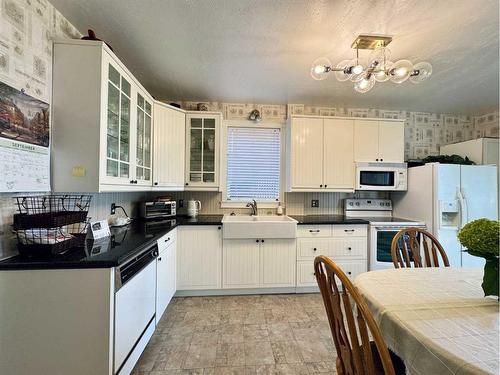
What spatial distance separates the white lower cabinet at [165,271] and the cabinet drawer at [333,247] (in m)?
1.43

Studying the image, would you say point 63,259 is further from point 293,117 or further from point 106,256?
point 293,117

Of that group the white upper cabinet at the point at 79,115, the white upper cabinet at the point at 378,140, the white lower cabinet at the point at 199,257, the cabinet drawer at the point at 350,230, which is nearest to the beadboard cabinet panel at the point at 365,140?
the white upper cabinet at the point at 378,140

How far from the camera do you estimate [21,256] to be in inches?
48.6

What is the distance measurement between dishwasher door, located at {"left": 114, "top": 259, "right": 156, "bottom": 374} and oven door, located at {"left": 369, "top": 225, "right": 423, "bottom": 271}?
2.48 metres

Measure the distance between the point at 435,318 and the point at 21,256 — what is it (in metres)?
2.03

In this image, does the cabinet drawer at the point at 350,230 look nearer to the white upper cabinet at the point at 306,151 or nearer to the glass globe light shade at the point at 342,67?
the white upper cabinet at the point at 306,151

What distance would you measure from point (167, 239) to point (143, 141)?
999 mm

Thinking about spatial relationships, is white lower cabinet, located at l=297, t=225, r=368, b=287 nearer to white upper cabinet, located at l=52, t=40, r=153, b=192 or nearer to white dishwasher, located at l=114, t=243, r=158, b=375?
white dishwasher, located at l=114, t=243, r=158, b=375

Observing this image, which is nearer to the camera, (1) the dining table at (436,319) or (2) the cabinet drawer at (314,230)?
(1) the dining table at (436,319)

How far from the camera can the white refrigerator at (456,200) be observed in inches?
103

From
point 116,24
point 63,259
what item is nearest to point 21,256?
point 63,259

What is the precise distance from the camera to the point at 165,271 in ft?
6.98

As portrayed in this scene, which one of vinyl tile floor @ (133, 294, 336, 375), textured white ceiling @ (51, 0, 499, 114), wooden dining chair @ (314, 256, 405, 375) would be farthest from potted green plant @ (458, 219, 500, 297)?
textured white ceiling @ (51, 0, 499, 114)

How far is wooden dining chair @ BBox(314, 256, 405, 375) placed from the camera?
734 millimetres
